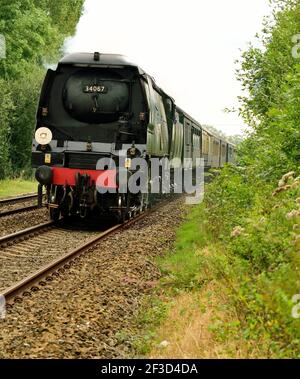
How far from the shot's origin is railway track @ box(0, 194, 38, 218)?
14.9 m

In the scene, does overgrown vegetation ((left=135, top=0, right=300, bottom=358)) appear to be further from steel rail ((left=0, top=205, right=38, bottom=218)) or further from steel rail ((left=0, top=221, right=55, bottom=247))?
steel rail ((left=0, top=205, right=38, bottom=218))

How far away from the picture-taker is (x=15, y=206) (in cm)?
1678

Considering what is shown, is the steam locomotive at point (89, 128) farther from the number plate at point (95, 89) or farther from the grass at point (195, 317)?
the grass at point (195, 317)

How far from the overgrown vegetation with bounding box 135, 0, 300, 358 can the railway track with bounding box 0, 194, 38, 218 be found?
426 cm

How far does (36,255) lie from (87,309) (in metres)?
3.33

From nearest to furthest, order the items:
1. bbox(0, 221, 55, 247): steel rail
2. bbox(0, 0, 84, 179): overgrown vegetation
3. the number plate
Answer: bbox(0, 221, 55, 247): steel rail < the number plate < bbox(0, 0, 84, 179): overgrown vegetation

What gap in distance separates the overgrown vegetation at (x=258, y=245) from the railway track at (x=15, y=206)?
168 inches

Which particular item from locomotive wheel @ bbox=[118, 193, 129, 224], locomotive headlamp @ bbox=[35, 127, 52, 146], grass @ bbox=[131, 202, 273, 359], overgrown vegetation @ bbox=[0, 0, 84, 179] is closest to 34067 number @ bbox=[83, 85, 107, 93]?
locomotive headlamp @ bbox=[35, 127, 52, 146]

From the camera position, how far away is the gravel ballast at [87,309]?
16.6 ft

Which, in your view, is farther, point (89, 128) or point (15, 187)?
point (15, 187)

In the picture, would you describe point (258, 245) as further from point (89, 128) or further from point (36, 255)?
point (89, 128)

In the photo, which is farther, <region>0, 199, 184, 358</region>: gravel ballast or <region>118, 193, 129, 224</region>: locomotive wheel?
<region>118, 193, 129, 224</region>: locomotive wheel

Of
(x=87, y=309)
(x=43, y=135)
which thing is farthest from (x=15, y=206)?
(x=87, y=309)

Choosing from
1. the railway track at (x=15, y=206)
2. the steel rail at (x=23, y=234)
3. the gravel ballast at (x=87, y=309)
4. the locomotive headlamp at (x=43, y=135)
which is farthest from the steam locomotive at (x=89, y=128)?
the gravel ballast at (x=87, y=309)
